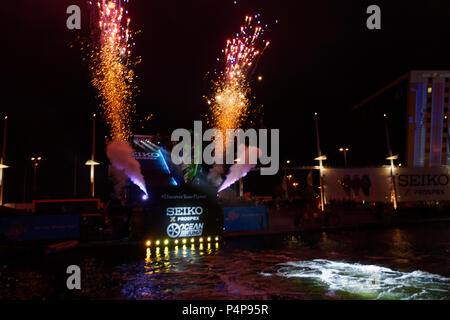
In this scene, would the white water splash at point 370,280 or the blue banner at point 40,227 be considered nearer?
the white water splash at point 370,280

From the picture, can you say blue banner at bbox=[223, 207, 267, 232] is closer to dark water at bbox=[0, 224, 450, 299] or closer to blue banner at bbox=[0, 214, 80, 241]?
dark water at bbox=[0, 224, 450, 299]

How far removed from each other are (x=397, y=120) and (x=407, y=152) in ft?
67.6

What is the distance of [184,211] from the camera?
19.6 meters

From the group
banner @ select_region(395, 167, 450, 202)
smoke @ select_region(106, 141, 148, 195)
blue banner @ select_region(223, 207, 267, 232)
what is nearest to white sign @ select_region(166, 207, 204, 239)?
blue banner @ select_region(223, 207, 267, 232)

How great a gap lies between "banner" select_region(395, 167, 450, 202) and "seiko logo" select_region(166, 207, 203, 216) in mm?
23581

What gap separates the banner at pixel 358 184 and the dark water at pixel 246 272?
49.6ft

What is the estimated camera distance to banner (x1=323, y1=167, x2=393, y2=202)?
35062 mm

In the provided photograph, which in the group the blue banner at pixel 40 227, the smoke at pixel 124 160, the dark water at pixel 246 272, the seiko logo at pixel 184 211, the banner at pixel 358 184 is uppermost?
the smoke at pixel 124 160

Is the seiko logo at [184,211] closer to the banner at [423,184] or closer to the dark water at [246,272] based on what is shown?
the dark water at [246,272]

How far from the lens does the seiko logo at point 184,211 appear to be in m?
19.3

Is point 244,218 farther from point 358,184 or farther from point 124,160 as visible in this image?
point 358,184

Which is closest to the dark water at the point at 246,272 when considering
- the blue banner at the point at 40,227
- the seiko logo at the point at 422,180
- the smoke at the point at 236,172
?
the blue banner at the point at 40,227

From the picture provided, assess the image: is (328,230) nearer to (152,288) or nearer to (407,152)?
(152,288)
